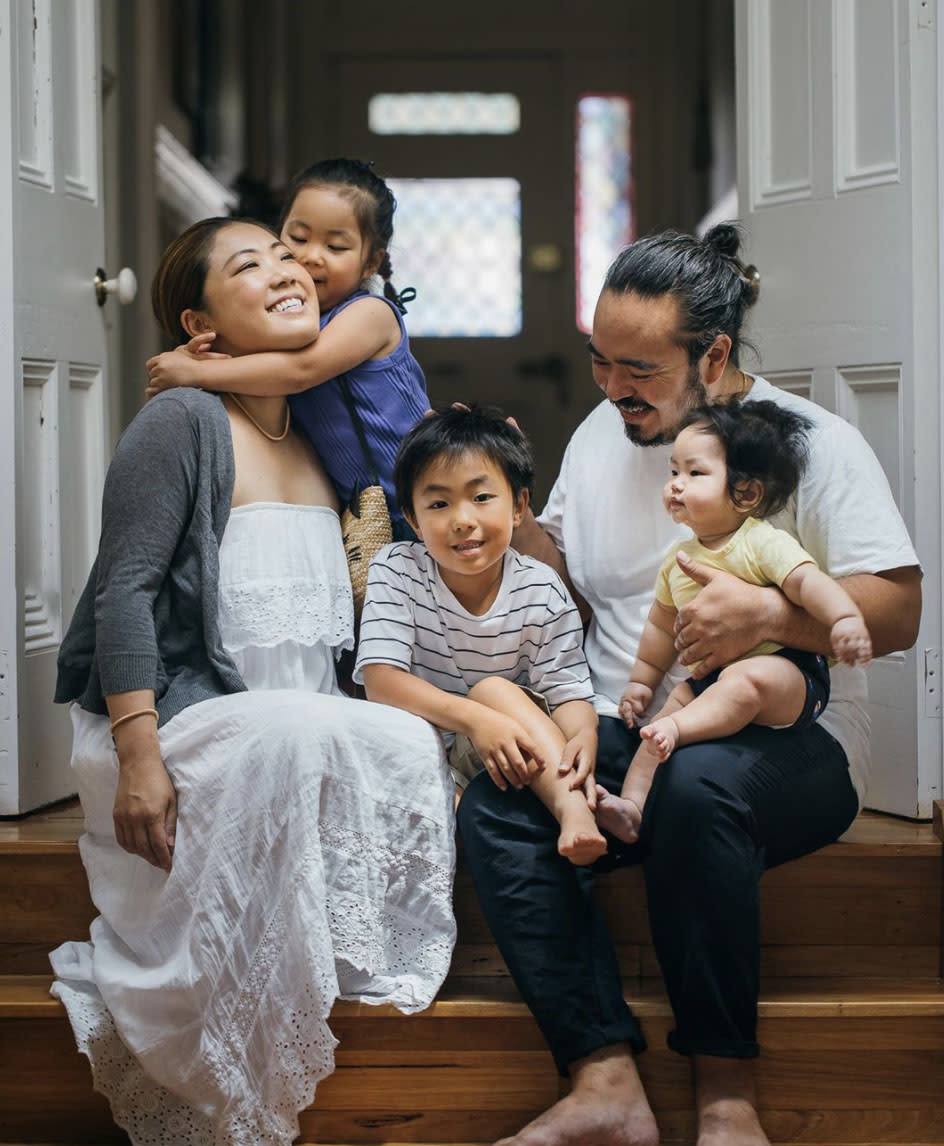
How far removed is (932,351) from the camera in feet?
7.88

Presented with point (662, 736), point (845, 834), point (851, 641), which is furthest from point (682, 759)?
point (845, 834)

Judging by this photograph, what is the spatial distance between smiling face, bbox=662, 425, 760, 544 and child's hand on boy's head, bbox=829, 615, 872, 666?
247mm

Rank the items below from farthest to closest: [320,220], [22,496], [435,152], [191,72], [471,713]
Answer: [435,152] < [191,72] < [22,496] < [320,220] < [471,713]

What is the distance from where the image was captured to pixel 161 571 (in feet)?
6.37

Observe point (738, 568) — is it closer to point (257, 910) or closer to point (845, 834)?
point (845, 834)

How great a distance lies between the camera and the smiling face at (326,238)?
2.27 meters

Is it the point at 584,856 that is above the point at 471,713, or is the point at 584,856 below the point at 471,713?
below

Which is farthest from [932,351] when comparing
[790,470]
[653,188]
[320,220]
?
[653,188]

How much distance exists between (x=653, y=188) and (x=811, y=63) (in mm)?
3553

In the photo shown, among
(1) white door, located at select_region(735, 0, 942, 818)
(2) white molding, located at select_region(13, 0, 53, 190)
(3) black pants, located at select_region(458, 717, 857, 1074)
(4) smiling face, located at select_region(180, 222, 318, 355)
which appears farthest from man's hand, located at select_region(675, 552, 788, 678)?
(2) white molding, located at select_region(13, 0, 53, 190)

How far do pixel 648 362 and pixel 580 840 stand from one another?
743mm

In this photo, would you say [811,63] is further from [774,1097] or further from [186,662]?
[774,1097]

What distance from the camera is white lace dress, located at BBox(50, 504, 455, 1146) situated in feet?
5.99

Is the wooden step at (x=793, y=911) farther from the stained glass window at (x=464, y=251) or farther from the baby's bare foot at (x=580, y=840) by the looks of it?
the stained glass window at (x=464, y=251)
